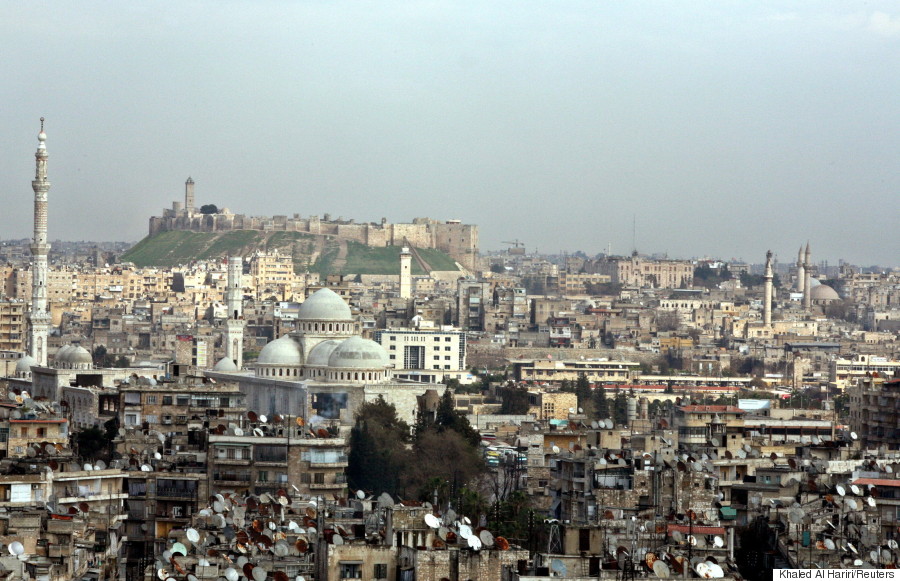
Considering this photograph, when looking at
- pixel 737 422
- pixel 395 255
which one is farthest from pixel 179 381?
pixel 395 255

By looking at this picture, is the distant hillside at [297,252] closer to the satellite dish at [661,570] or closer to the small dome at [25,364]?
the small dome at [25,364]

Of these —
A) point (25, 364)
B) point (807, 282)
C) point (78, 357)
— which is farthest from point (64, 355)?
point (807, 282)

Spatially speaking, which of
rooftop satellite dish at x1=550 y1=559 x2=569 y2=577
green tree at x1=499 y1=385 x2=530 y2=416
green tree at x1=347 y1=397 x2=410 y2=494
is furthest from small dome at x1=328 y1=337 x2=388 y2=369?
rooftop satellite dish at x1=550 y1=559 x2=569 y2=577

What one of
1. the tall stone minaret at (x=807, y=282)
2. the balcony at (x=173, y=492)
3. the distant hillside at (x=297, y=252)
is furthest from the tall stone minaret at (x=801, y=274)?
the balcony at (x=173, y=492)

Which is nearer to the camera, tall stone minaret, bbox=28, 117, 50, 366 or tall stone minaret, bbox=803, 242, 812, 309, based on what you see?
tall stone minaret, bbox=28, 117, 50, 366

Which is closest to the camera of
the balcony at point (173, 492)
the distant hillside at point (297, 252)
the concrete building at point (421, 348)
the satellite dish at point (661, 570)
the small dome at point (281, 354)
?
the satellite dish at point (661, 570)

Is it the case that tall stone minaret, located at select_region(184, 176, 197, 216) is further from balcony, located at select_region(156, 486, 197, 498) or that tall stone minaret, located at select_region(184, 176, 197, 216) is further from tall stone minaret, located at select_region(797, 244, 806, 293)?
balcony, located at select_region(156, 486, 197, 498)

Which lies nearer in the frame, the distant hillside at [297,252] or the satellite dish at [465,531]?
the satellite dish at [465,531]
